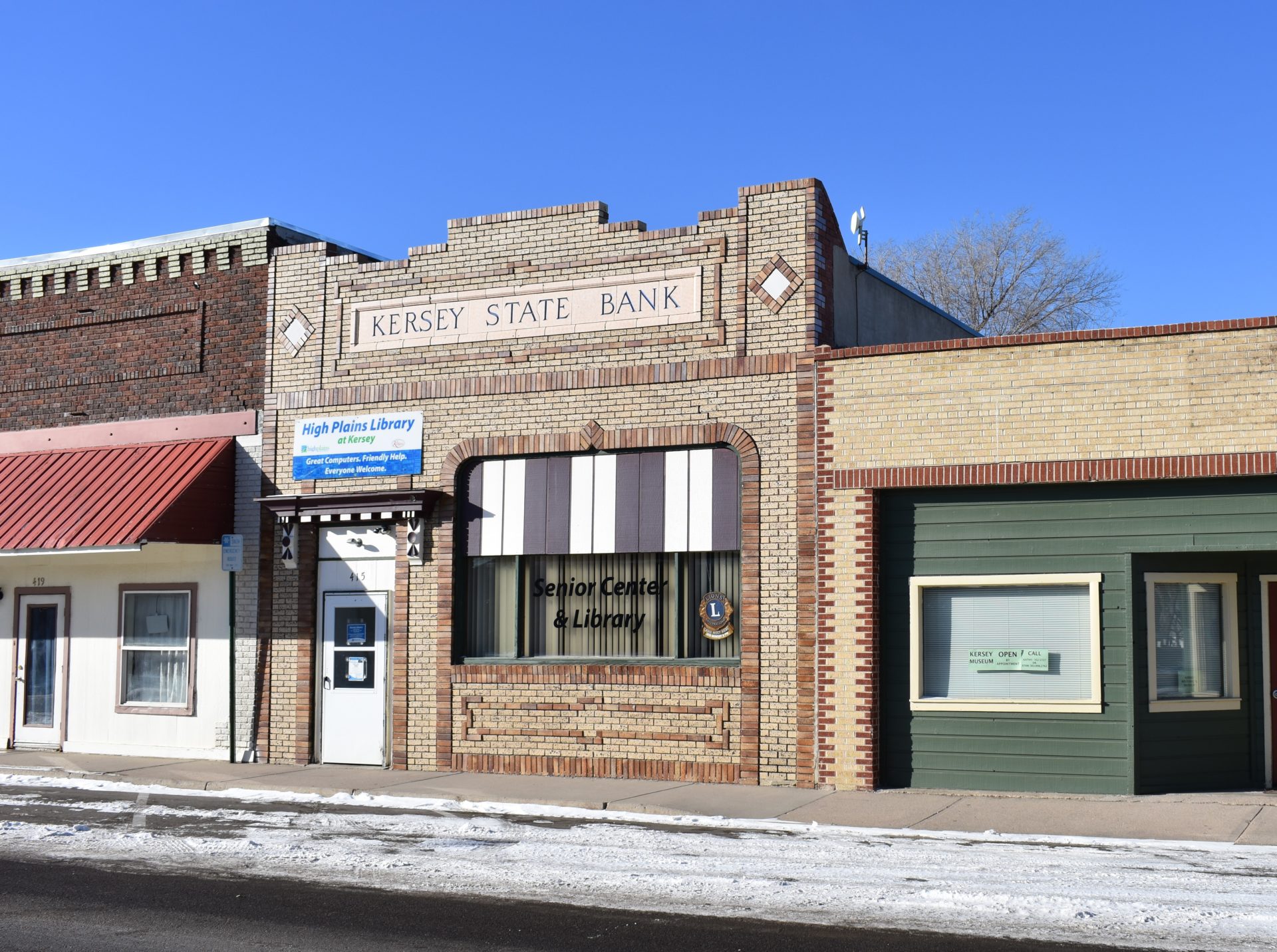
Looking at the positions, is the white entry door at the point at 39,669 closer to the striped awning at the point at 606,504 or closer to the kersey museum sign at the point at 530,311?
the kersey museum sign at the point at 530,311

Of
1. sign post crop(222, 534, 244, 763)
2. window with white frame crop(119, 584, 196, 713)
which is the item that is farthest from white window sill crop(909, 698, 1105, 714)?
window with white frame crop(119, 584, 196, 713)

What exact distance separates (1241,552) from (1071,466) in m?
2.04

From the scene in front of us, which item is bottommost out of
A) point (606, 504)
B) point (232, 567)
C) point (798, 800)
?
point (798, 800)

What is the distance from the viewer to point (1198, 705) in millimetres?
14102

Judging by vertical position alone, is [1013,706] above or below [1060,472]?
below

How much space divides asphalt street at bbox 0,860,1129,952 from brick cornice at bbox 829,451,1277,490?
6971mm

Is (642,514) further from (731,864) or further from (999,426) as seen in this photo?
(731,864)

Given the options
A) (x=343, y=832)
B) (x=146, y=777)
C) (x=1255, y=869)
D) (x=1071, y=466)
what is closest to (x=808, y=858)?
(x=1255, y=869)

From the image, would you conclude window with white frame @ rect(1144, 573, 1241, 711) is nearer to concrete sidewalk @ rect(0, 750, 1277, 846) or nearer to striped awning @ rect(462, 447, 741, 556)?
concrete sidewalk @ rect(0, 750, 1277, 846)

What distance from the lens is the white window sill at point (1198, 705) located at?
13898mm

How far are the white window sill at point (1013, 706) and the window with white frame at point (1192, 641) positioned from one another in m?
0.69

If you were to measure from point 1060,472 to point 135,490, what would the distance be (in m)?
11.5

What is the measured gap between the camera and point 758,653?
49.3ft

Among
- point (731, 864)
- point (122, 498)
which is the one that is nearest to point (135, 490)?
point (122, 498)
